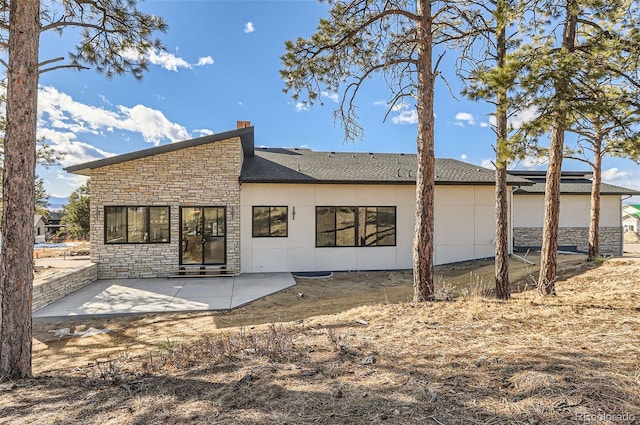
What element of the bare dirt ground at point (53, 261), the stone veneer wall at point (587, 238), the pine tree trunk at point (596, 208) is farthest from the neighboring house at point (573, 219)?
the bare dirt ground at point (53, 261)

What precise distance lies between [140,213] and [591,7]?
38.9 feet

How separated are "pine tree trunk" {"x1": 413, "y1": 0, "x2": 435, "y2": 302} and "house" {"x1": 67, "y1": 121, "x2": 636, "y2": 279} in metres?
4.86

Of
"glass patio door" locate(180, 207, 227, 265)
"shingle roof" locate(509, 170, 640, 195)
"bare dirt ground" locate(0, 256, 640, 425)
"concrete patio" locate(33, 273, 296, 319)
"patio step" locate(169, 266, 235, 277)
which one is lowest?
"concrete patio" locate(33, 273, 296, 319)

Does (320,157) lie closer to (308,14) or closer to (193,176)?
(193,176)

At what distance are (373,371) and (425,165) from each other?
391cm

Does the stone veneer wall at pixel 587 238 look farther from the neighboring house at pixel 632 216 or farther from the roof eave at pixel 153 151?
the roof eave at pixel 153 151

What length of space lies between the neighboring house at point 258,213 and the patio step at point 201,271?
0.32ft

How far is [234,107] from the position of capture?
15.4m

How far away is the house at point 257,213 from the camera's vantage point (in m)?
9.80

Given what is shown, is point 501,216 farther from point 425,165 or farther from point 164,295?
point 164,295

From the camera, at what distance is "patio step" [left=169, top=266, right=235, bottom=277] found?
9961 millimetres

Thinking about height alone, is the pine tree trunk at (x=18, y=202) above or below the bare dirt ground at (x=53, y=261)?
above

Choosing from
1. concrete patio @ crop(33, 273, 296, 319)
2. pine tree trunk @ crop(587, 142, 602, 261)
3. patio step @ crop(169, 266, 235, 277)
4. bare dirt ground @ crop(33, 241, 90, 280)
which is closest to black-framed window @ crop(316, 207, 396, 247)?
concrete patio @ crop(33, 273, 296, 319)

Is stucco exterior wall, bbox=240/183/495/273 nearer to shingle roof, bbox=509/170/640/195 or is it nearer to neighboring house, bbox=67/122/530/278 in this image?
neighboring house, bbox=67/122/530/278
